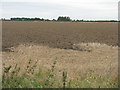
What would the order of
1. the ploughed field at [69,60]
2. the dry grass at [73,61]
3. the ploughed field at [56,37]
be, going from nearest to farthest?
1. the ploughed field at [69,60]
2. the dry grass at [73,61]
3. the ploughed field at [56,37]

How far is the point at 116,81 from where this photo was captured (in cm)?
637

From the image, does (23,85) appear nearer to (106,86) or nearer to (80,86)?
(80,86)

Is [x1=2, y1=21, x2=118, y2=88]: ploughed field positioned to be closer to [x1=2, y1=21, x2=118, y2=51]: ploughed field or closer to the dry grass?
the dry grass

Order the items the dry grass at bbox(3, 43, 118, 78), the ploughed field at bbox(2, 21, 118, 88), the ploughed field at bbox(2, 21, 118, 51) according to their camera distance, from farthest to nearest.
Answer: the ploughed field at bbox(2, 21, 118, 51)
the dry grass at bbox(3, 43, 118, 78)
the ploughed field at bbox(2, 21, 118, 88)

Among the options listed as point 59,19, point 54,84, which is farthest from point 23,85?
point 59,19

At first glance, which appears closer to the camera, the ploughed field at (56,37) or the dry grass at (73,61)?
the dry grass at (73,61)

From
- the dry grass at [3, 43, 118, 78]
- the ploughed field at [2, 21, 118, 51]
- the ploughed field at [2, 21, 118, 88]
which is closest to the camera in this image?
the ploughed field at [2, 21, 118, 88]

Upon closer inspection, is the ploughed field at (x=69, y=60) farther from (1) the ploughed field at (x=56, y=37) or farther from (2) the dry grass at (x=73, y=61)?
(1) the ploughed field at (x=56, y=37)

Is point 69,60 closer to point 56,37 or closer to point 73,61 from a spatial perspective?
point 73,61

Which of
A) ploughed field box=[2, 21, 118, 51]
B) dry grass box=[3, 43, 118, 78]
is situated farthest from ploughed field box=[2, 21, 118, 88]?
ploughed field box=[2, 21, 118, 51]

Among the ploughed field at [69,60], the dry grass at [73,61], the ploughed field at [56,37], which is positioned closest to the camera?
the ploughed field at [69,60]

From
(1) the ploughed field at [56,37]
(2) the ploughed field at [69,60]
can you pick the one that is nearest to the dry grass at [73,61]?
(2) the ploughed field at [69,60]

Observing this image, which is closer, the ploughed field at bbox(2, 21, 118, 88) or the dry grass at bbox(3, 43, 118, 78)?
the ploughed field at bbox(2, 21, 118, 88)

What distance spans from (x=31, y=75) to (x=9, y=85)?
3.41ft
